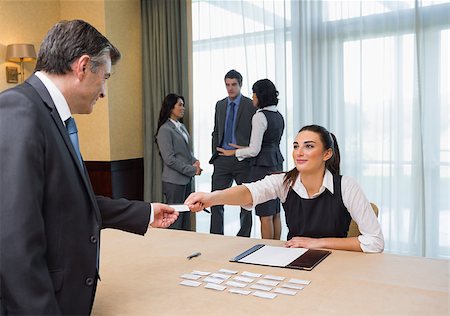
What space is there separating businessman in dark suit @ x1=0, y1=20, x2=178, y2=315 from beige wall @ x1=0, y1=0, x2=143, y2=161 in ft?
12.1

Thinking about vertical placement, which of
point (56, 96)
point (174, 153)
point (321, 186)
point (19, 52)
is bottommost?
point (321, 186)

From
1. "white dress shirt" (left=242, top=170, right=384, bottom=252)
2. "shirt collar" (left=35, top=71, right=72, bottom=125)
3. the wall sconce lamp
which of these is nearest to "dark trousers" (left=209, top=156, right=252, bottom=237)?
"white dress shirt" (left=242, top=170, right=384, bottom=252)

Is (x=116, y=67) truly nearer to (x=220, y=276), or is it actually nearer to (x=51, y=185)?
(x=220, y=276)

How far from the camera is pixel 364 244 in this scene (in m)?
1.90

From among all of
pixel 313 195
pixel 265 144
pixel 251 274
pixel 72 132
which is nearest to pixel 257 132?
pixel 265 144

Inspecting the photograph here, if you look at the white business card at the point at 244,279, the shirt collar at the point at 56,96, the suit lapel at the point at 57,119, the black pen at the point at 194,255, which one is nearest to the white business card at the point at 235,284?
the white business card at the point at 244,279

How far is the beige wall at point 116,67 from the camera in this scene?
4734 millimetres

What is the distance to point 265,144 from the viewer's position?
3986 mm

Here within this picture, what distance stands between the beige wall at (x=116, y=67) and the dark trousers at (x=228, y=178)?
4.24 feet

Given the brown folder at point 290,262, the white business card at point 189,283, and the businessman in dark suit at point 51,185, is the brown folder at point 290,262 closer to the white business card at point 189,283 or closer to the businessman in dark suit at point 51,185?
the white business card at point 189,283

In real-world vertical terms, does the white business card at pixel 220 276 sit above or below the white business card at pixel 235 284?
above

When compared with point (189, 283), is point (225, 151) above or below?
above

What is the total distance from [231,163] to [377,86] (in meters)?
1.46

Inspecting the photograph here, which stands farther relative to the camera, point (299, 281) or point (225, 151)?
point (225, 151)
